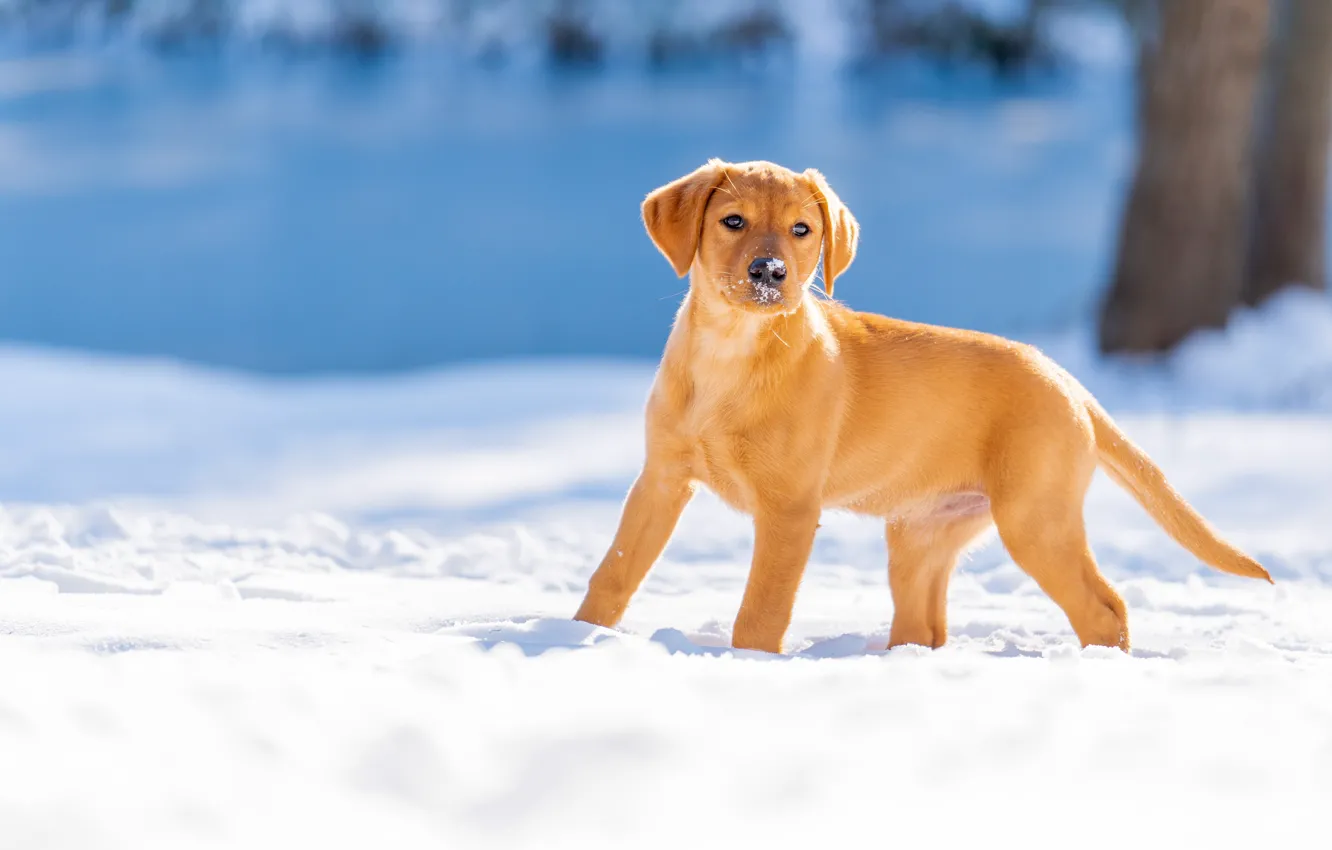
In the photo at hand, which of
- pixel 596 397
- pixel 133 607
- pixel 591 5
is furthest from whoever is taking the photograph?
pixel 591 5

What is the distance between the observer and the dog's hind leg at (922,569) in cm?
416

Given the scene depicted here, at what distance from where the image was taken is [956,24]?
35.3 meters

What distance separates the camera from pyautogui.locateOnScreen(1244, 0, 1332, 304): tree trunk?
1105 centimetres

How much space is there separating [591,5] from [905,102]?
874cm

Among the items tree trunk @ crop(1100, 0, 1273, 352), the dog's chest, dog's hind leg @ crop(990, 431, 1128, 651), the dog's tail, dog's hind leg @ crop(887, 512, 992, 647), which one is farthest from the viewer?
tree trunk @ crop(1100, 0, 1273, 352)

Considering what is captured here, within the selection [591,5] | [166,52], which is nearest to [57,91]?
[166,52]

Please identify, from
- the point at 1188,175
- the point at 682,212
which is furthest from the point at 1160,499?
the point at 1188,175

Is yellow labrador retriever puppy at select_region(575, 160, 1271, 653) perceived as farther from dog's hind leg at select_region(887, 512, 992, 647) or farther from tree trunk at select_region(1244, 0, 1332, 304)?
tree trunk at select_region(1244, 0, 1332, 304)

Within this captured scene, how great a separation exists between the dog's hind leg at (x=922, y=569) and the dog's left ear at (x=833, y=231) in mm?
737

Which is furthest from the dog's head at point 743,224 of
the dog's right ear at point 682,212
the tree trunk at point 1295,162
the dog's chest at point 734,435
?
the tree trunk at point 1295,162

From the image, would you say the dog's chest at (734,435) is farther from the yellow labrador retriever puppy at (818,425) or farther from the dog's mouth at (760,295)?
the dog's mouth at (760,295)

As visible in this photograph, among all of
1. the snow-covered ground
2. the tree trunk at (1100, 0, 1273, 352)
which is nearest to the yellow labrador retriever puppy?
the snow-covered ground

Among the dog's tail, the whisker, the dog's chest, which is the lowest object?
the dog's tail

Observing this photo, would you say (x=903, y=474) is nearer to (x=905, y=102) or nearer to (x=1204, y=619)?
(x=1204, y=619)
